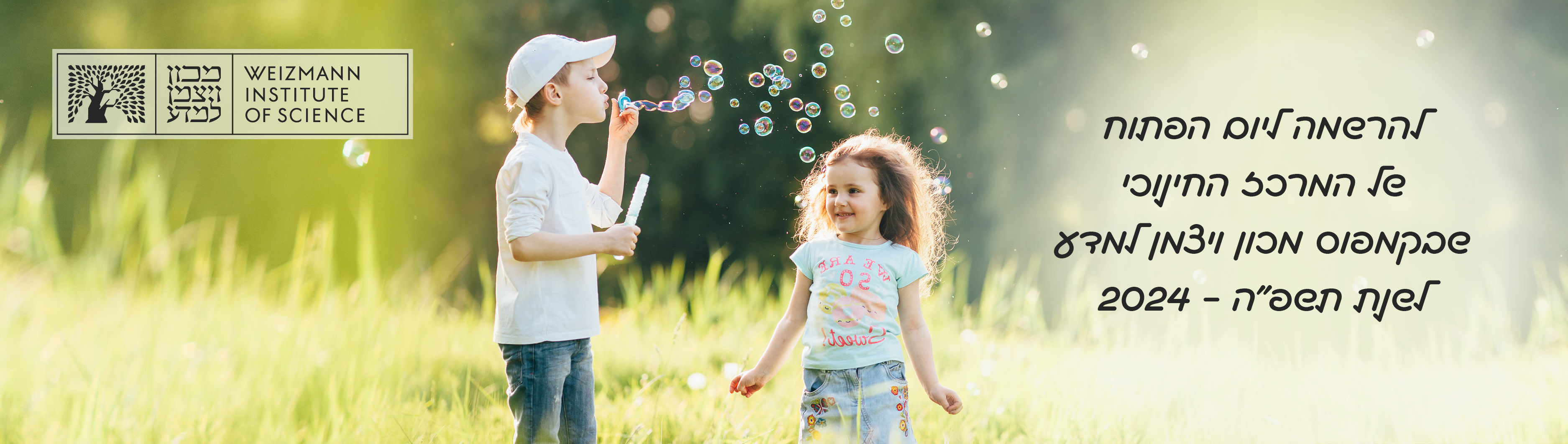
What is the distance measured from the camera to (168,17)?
20.3 ft

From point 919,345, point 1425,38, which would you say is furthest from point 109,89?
point 1425,38

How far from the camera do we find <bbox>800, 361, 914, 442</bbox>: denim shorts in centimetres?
191

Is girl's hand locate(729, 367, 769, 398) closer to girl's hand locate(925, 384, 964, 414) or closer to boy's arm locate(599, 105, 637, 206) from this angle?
girl's hand locate(925, 384, 964, 414)

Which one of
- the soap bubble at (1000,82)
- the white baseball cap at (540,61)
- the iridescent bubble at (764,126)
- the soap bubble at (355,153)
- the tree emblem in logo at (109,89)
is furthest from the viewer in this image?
the soap bubble at (1000,82)

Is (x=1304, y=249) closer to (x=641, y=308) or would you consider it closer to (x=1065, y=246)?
(x=1065, y=246)

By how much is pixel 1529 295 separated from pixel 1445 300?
1.50 feet

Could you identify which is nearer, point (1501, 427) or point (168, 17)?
point (1501, 427)

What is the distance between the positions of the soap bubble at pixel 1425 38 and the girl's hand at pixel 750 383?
11.8 feet

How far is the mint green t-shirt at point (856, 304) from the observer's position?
1922 mm

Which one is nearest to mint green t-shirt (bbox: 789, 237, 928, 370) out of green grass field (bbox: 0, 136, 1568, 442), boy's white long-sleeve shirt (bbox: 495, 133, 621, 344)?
green grass field (bbox: 0, 136, 1568, 442)

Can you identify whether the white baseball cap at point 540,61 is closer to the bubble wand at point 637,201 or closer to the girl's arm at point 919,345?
the bubble wand at point 637,201

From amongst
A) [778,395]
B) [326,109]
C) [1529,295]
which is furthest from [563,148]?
[1529,295]

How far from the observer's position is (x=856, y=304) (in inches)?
75.9

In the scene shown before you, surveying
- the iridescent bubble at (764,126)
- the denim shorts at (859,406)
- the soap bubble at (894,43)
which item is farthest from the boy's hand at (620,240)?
the soap bubble at (894,43)
